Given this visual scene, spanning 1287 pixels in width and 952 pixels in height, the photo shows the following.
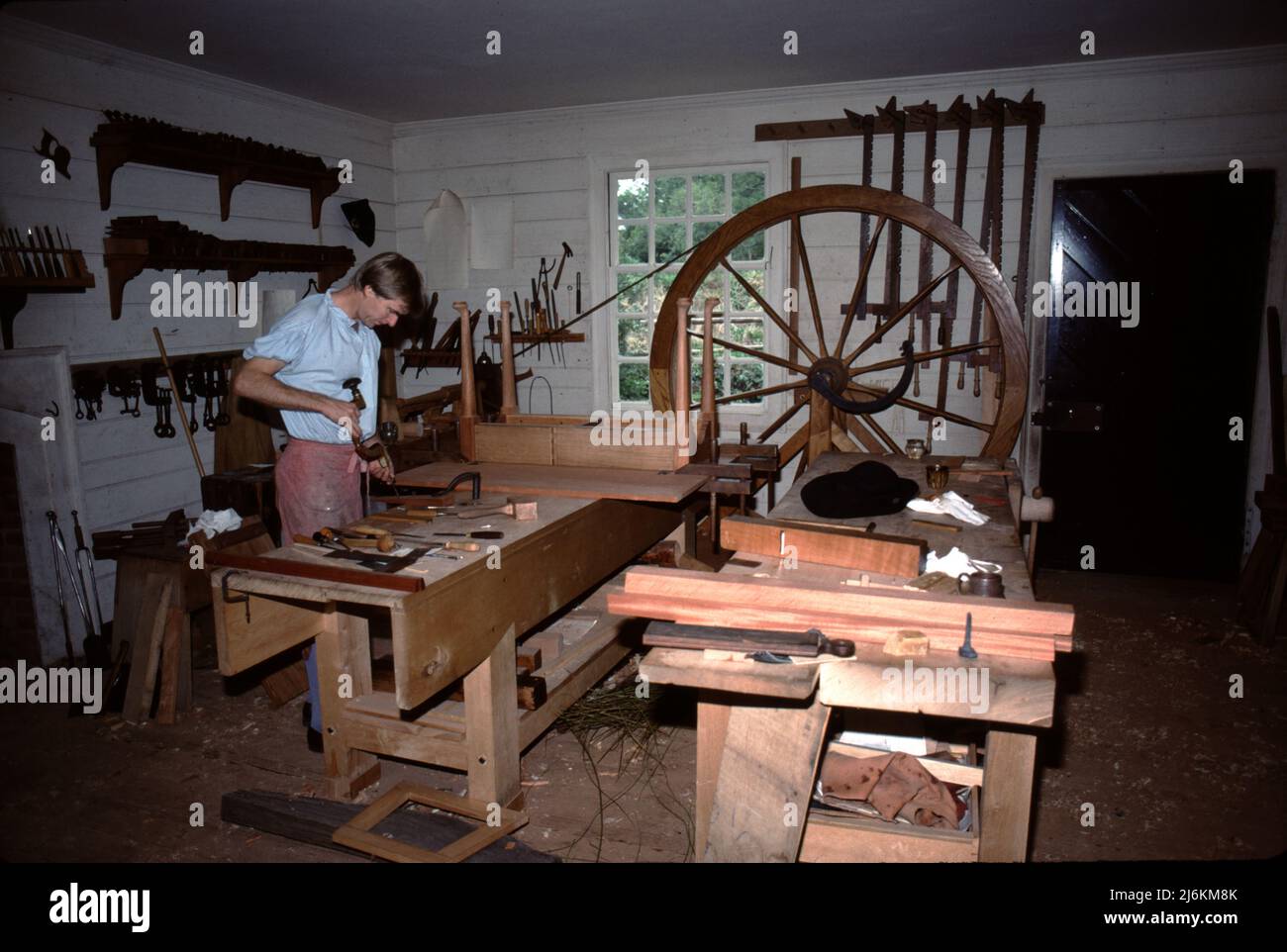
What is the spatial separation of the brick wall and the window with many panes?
348cm

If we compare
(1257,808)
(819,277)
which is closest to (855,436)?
(819,277)

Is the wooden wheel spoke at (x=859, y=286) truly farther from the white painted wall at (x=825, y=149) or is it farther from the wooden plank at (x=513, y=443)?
the wooden plank at (x=513, y=443)

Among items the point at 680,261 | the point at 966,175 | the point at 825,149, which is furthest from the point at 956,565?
the point at 680,261

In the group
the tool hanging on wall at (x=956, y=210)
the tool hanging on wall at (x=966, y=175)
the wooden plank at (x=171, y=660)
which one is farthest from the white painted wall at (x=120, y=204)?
the tool hanging on wall at (x=956, y=210)

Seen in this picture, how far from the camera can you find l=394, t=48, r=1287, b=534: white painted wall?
15.7 feet

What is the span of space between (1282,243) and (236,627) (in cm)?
545

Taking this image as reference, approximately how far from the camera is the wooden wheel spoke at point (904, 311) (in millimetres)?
4843

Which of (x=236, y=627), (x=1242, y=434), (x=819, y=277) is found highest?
(x=819, y=277)

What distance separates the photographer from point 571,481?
3.54m

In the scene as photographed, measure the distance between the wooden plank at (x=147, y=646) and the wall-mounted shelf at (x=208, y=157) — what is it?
189 centimetres

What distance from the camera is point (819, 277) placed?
549cm

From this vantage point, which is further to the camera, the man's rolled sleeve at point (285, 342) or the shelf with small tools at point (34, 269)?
the shelf with small tools at point (34, 269)

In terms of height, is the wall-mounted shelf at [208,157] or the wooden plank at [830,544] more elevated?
the wall-mounted shelf at [208,157]
